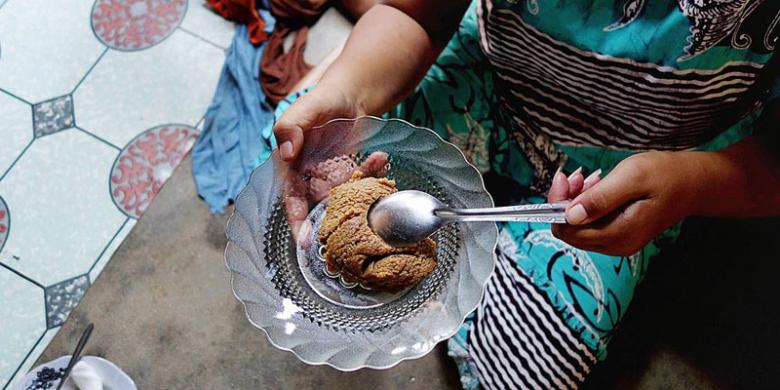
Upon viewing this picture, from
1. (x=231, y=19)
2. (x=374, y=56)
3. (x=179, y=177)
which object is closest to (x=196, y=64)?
(x=231, y=19)

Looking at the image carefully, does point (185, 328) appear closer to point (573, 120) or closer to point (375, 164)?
point (375, 164)

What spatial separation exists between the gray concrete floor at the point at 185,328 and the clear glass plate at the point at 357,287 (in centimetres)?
54

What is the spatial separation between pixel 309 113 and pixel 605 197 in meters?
0.37

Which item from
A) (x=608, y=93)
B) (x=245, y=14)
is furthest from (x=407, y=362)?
(x=245, y=14)

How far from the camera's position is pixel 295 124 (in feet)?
2.48

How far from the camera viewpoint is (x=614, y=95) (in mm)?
817

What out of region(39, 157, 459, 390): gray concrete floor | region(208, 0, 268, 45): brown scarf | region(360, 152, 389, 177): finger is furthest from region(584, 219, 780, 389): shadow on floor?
region(208, 0, 268, 45): brown scarf

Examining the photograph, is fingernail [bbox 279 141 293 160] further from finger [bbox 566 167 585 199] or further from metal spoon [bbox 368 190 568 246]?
finger [bbox 566 167 585 199]

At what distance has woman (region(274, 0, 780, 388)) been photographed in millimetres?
729

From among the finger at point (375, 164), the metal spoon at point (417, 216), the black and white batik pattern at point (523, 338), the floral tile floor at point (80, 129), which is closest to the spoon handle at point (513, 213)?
the metal spoon at point (417, 216)

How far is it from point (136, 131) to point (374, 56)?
2.74ft

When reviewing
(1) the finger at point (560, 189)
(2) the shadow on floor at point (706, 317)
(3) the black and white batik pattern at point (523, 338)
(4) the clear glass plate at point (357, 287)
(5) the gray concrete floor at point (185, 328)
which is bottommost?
(5) the gray concrete floor at point (185, 328)

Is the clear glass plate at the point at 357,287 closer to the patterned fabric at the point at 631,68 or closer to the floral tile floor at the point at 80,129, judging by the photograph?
the patterned fabric at the point at 631,68

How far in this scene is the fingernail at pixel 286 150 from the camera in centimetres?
73
